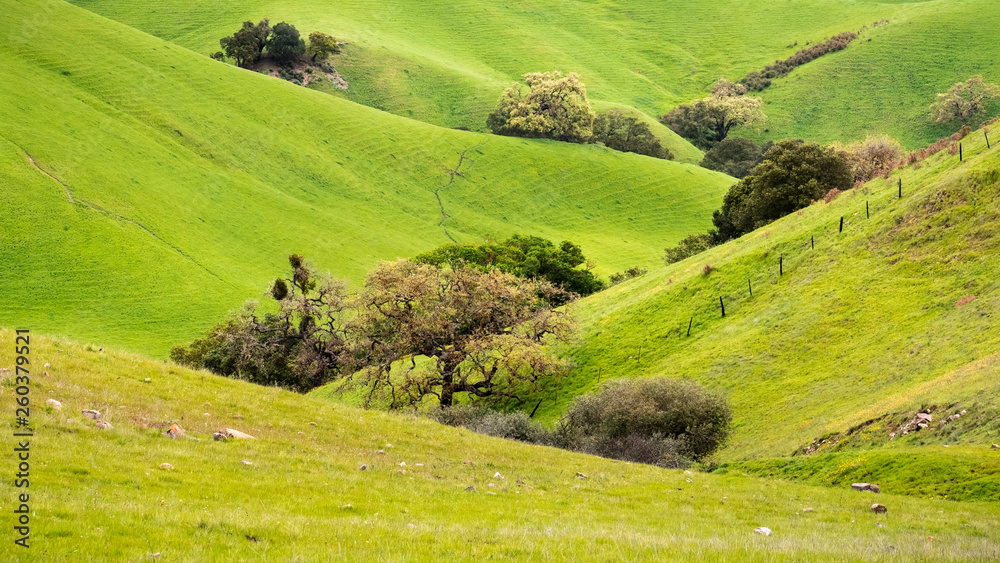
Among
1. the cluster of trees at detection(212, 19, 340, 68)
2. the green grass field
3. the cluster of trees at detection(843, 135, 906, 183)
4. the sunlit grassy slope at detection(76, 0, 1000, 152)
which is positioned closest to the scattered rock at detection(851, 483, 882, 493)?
the green grass field

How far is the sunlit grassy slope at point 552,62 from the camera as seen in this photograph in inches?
6014

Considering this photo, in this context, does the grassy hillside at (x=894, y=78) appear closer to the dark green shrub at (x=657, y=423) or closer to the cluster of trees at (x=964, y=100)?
the cluster of trees at (x=964, y=100)

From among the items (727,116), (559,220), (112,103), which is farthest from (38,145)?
(727,116)

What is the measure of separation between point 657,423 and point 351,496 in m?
22.7

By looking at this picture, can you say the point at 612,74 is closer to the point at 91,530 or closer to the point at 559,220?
the point at 559,220

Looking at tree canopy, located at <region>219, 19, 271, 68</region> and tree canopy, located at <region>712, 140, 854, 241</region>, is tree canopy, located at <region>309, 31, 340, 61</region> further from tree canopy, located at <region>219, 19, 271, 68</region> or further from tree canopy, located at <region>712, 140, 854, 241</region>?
tree canopy, located at <region>712, 140, 854, 241</region>

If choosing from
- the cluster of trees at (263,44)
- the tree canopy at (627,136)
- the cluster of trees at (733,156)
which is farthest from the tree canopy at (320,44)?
the cluster of trees at (733,156)

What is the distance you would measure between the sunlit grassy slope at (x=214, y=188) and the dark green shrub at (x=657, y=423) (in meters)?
43.4

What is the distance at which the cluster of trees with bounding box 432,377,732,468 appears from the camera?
3247 cm

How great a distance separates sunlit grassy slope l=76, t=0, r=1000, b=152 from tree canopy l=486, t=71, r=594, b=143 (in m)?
8.27

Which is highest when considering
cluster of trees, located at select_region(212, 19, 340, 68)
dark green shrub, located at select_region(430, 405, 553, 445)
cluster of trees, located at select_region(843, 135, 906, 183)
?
cluster of trees, located at select_region(212, 19, 340, 68)

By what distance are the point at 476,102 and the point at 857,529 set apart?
142 m

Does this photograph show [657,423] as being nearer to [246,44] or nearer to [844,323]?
[844,323]

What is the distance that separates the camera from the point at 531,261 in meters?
76.8
